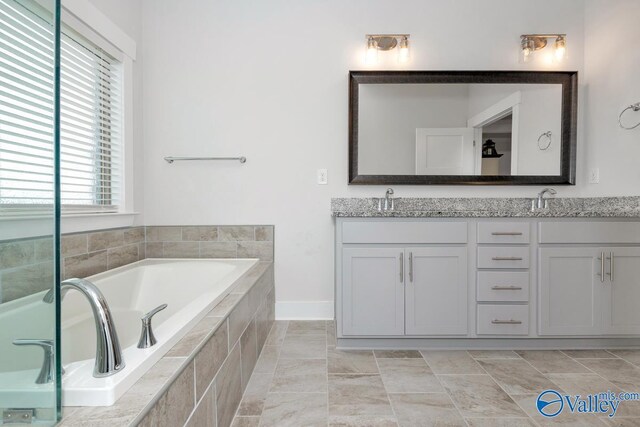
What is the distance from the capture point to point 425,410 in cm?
137


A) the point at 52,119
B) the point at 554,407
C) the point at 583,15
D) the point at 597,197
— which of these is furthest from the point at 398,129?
the point at 52,119

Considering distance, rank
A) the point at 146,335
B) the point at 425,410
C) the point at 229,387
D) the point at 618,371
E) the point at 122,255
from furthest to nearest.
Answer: the point at 122,255 → the point at 618,371 → the point at 425,410 → the point at 229,387 → the point at 146,335

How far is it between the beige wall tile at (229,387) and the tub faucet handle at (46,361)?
0.53m

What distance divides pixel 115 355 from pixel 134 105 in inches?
81.3

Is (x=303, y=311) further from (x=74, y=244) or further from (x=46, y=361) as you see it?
(x=46, y=361)

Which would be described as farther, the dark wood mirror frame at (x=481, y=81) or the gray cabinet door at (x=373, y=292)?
the dark wood mirror frame at (x=481, y=81)

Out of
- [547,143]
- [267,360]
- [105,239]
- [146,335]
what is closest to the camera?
[146,335]

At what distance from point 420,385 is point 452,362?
34 centimetres

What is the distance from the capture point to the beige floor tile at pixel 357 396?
1.37 meters

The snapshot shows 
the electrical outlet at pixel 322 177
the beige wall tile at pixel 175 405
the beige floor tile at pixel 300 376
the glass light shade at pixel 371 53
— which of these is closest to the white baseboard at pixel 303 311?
the beige floor tile at pixel 300 376

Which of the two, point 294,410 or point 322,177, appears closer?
point 294,410

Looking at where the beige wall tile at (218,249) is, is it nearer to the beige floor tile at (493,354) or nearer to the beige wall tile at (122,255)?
the beige wall tile at (122,255)

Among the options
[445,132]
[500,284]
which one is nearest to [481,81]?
[445,132]

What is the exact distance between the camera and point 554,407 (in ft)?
4.58
